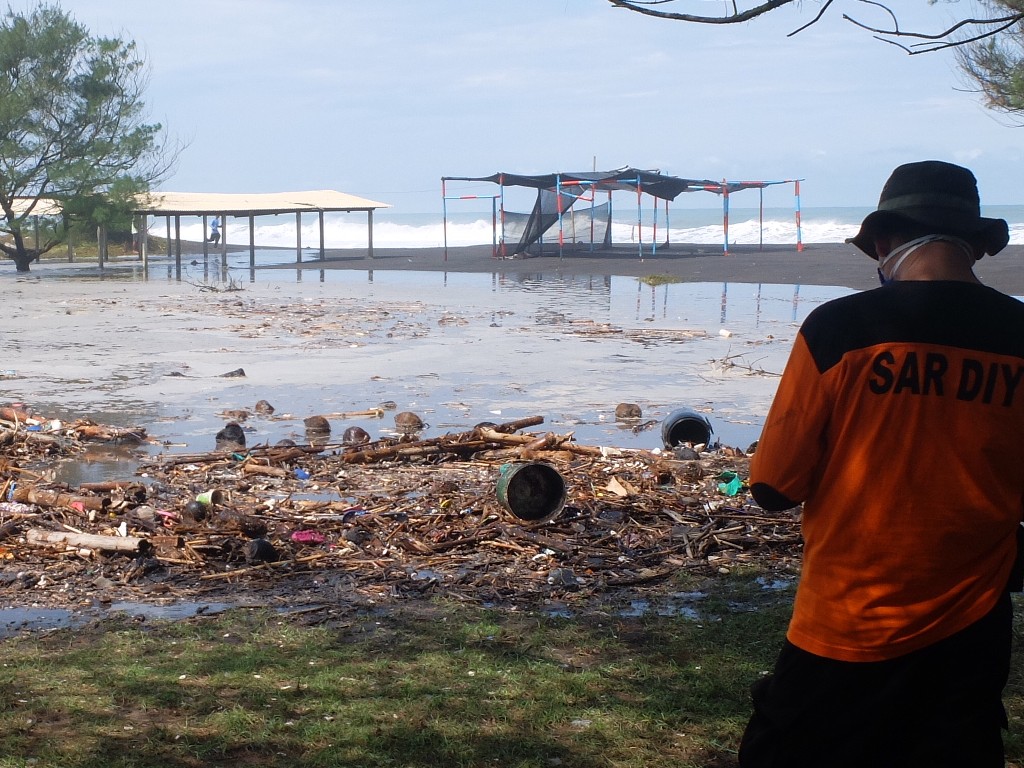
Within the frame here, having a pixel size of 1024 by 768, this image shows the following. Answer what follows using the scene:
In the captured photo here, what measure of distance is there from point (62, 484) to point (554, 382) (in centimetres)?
644

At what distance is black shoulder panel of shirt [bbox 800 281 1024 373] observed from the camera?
2.12 m

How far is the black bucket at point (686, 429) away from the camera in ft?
28.1

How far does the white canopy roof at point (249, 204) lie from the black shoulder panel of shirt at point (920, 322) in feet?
139

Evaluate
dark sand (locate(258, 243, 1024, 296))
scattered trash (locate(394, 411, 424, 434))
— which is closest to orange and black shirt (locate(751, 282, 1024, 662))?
scattered trash (locate(394, 411, 424, 434))

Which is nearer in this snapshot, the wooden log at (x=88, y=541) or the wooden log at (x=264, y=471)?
the wooden log at (x=88, y=541)

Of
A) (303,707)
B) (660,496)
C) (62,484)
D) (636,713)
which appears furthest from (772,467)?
(62,484)

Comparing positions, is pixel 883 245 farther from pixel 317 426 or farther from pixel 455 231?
pixel 455 231

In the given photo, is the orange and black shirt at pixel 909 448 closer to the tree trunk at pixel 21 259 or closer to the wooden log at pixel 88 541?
the wooden log at pixel 88 541

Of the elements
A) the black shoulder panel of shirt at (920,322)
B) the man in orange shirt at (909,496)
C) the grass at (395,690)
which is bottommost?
the grass at (395,690)

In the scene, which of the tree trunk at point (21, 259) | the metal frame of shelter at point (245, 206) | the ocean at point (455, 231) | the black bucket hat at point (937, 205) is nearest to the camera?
the black bucket hat at point (937, 205)

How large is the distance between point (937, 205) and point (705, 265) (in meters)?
36.0

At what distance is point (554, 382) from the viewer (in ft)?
40.5

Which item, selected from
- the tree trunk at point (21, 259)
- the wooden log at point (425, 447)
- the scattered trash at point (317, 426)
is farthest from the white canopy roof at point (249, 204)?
the wooden log at point (425, 447)

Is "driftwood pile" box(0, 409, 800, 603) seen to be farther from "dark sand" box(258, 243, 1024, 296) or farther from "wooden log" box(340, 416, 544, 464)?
"dark sand" box(258, 243, 1024, 296)
